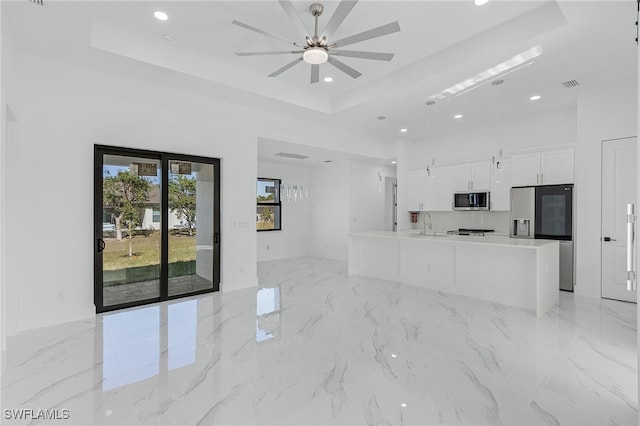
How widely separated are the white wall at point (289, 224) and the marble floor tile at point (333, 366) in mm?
3995

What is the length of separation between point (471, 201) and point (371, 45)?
4076mm

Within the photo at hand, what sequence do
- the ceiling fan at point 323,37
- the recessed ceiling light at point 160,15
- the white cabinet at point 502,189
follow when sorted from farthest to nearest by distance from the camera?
the white cabinet at point 502,189 → the recessed ceiling light at point 160,15 → the ceiling fan at point 323,37

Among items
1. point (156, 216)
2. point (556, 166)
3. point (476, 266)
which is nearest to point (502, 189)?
point (556, 166)

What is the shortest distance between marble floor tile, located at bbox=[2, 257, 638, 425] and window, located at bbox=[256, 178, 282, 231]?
13.4 ft

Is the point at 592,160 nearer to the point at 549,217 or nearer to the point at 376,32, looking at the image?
the point at 549,217

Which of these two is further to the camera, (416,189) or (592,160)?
(416,189)

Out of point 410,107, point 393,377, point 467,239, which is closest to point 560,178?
point 467,239

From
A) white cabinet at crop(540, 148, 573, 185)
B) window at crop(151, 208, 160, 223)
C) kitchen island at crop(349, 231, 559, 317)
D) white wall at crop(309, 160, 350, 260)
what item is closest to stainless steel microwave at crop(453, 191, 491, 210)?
white cabinet at crop(540, 148, 573, 185)

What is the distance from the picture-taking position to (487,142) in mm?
6594

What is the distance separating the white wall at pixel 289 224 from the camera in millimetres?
8305

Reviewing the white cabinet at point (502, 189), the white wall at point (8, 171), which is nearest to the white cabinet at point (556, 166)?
the white cabinet at point (502, 189)

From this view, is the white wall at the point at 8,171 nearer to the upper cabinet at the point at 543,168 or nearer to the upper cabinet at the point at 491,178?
the upper cabinet at the point at 491,178

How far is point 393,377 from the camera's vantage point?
2.50 m

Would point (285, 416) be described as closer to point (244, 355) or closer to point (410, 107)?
point (244, 355)
